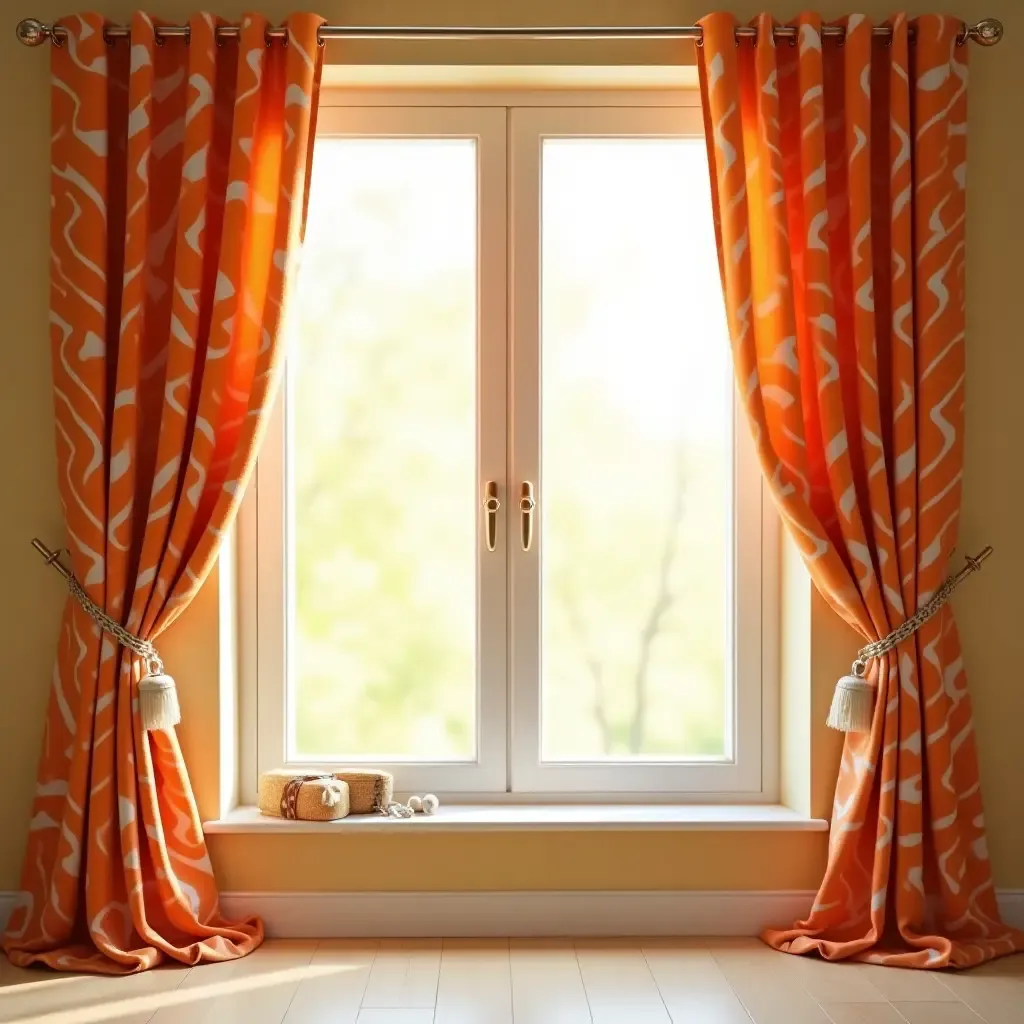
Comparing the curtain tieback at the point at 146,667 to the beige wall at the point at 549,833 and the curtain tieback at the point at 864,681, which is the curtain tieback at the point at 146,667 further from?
the curtain tieback at the point at 864,681

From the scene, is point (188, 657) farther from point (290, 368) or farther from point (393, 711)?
point (290, 368)

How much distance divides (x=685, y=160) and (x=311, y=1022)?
235 cm

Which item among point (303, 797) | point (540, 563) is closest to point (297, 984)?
point (303, 797)

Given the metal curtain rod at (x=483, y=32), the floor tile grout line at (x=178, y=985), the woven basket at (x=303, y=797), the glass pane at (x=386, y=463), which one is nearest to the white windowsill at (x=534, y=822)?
the woven basket at (x=303, y=797)

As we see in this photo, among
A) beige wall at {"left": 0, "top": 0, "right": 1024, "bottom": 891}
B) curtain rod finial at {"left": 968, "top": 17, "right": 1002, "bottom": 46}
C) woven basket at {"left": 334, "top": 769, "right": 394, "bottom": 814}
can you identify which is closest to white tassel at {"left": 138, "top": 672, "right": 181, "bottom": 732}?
beige wall at {"left": 0, "top": 0, "right": 1024, "bottom": 891}

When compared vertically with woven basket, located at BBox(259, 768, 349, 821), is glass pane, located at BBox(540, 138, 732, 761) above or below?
above

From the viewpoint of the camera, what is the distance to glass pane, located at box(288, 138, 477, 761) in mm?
3141

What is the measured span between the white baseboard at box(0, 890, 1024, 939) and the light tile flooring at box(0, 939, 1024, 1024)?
58 millimetres

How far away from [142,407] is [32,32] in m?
0.95

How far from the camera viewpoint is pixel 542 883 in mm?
2941

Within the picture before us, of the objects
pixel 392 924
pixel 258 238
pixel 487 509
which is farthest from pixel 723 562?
pixel 258 238

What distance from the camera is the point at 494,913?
293 centimetres

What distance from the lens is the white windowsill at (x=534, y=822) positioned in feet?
9.52

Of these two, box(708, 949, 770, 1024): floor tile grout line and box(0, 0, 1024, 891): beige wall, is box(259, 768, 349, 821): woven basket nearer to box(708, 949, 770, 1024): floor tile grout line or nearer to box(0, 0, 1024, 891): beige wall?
box(0, 0, 1024, 891): beige wall
